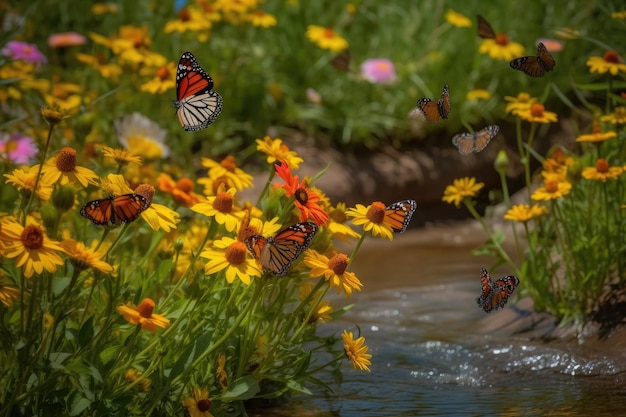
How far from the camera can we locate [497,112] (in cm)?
604

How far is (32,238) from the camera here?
6.15 ft

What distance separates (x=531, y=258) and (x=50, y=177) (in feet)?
5.78

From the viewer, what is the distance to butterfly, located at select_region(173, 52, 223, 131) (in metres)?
2.41

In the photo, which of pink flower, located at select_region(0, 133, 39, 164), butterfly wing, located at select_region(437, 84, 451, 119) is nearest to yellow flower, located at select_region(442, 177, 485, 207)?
butterfly wing, located at select_region(437, 84, 451, 119)

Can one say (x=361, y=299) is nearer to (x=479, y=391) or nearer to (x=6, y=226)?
(x=479, y=391)

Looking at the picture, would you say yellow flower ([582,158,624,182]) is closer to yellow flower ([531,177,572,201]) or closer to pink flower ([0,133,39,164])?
yellow flower ([531,177,572,201])

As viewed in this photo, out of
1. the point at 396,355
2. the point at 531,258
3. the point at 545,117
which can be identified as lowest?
the point at 396,355

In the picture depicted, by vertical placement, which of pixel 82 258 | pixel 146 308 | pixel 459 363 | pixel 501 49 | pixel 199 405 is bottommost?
pixel 459 363

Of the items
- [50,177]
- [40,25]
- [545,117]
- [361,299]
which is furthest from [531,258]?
[40,25]

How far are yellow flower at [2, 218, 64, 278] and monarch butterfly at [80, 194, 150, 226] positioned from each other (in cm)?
12

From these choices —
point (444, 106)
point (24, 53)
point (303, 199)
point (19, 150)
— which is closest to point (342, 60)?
point (24, 53)

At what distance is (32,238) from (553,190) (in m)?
1.66

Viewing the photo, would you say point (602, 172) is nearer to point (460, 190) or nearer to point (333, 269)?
point (460, 190)

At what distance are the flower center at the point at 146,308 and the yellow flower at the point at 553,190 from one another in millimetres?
1359
